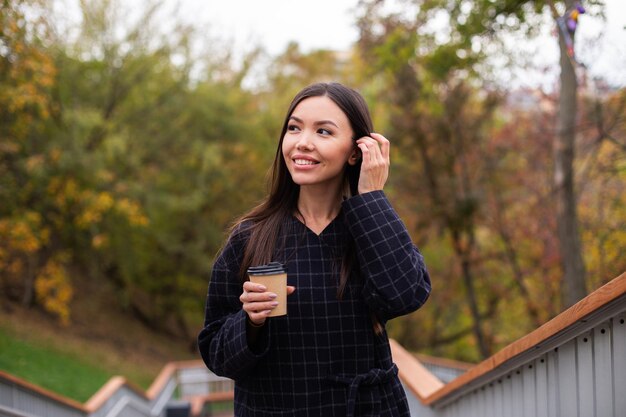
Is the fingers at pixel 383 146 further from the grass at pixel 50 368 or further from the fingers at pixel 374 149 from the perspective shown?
the grass at pixel 50 368

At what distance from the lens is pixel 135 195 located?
1327cm

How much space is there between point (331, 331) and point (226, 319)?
0.34 metres

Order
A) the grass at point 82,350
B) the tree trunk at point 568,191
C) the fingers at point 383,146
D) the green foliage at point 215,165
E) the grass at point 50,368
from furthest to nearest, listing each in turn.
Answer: the grass at point 82,350 → the grass at point 50,368 → the green foliage at point 215,165 → the tree trunk at point 568,191 → the fingers at point 383,146

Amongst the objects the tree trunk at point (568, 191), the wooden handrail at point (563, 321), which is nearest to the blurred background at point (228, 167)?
the tree trunk at point (568, 191)

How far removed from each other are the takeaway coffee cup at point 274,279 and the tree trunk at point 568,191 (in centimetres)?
511

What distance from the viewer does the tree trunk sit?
20.1 ft

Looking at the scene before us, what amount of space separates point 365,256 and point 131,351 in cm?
1481

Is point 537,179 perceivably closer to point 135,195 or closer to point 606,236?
point 606,236

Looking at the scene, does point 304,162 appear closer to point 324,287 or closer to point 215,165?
point 324,287

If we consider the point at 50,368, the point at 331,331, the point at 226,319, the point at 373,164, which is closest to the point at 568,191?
the point at 373,164

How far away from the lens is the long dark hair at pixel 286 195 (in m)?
1.97

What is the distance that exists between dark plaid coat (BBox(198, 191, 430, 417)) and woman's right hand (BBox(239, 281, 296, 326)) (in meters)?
0.11

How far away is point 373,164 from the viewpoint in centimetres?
191

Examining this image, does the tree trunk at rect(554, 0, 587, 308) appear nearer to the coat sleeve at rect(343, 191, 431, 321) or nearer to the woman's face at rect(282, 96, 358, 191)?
the woman's face at rect(282, 96, 358, 191)
